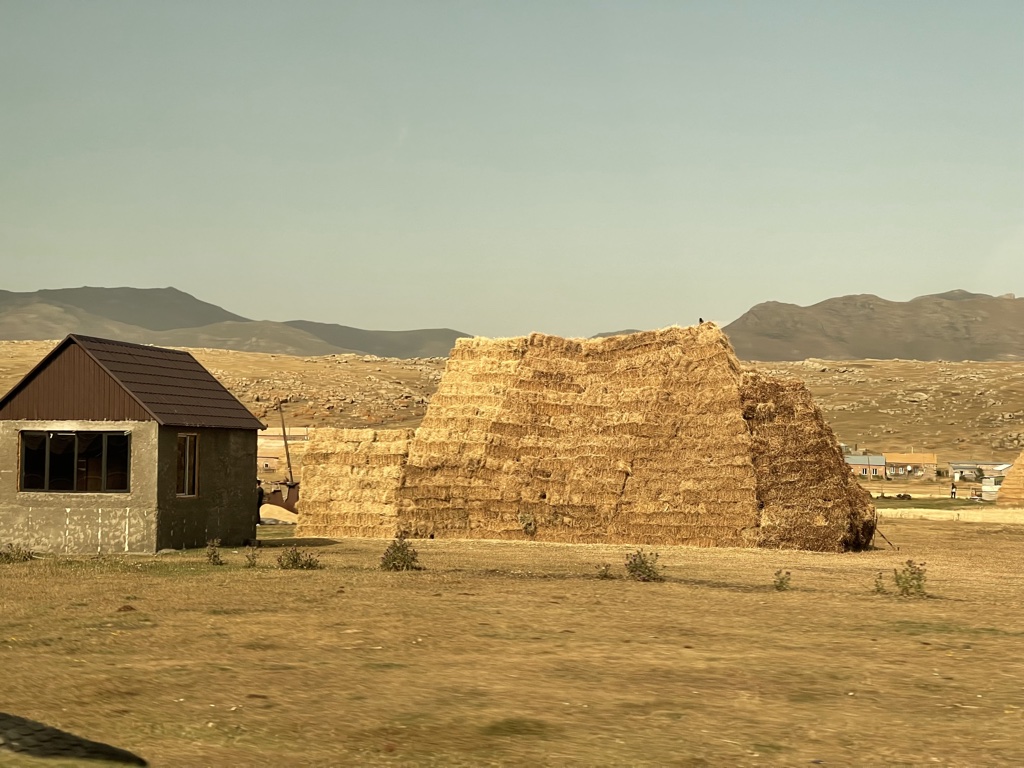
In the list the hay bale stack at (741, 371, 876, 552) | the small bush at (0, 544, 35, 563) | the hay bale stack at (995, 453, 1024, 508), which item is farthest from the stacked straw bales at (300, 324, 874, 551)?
the hay bale stack at (995, 453, 1024, 508)

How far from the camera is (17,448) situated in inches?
1065

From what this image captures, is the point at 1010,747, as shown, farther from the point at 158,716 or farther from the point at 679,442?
the point at 679,442

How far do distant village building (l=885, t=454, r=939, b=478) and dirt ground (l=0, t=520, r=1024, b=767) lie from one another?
62.5 meters

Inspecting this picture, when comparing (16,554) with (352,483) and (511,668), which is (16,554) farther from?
(511,668)

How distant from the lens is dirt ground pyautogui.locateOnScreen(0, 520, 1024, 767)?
31.0 feet

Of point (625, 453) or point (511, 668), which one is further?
point (625, 453)

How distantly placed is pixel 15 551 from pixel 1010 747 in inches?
831

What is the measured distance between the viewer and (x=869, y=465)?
79000 millimetres

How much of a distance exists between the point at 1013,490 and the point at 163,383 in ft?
125

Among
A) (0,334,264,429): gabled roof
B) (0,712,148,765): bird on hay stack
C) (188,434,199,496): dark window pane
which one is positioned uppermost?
(0,334,264,429): gabled roof

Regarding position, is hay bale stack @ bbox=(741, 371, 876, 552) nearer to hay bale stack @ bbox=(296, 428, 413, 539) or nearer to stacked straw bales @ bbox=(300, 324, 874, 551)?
stacked straw bales @ bbox=(300, 324, 874, 551)

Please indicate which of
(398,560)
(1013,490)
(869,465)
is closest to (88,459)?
(398,560)

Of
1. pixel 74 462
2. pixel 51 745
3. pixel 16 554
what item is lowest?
pixel 16 554

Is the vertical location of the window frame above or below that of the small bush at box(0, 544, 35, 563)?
above
